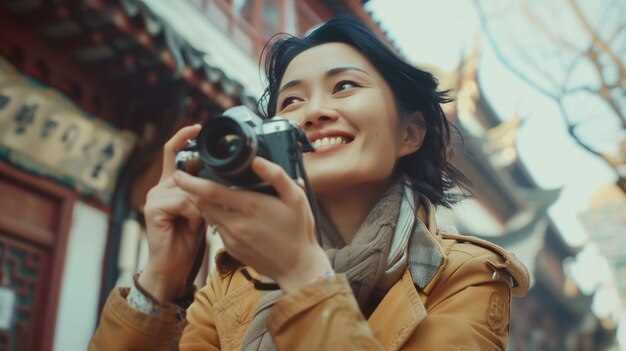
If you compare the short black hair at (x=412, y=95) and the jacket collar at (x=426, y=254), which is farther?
the short black hair at (x=412, y=95)

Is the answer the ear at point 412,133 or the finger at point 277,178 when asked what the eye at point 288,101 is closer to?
the ear at point 412,133

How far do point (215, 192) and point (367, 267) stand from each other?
1.51 feet

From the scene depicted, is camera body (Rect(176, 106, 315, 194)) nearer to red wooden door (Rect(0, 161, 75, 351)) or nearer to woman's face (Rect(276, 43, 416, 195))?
woman's face (Rect(276, 43, 416, 195))

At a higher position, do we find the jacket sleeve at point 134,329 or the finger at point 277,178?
the finger at point 277,178

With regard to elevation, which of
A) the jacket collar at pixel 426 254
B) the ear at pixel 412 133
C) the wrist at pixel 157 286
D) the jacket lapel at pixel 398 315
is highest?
the ear at pixel 412 133

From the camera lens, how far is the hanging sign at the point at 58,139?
4.54 m

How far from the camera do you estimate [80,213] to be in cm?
520

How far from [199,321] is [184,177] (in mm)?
709

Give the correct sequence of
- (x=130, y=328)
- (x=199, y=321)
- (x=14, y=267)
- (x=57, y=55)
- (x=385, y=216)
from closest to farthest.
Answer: (x=130, y=328) < (x=385, y=216) < (x=199, y=321) < (x=14, y=267) < (x=57, y=55)

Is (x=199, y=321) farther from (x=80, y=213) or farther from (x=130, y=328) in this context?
(x=80, y=213)

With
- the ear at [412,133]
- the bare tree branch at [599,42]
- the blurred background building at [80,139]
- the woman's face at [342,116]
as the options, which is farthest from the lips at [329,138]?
the bare tree branch at [599,42]

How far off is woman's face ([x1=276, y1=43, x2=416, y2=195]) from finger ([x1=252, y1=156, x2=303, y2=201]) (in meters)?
0.43

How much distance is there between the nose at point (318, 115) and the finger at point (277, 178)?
0.51 m

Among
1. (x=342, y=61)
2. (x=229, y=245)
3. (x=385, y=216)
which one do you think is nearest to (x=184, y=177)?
(x=229, y=245)
